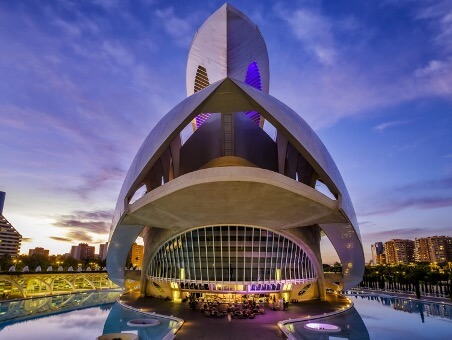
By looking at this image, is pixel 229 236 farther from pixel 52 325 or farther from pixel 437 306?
pixel 437 306

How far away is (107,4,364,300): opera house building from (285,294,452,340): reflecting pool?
5795 millimetres

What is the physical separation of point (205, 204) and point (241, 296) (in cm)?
1281

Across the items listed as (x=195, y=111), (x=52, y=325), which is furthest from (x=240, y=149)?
(x=52, y=325)

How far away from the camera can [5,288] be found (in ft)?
129

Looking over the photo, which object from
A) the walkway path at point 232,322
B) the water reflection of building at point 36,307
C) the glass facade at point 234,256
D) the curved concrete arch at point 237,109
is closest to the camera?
the walkway path at point 232,322

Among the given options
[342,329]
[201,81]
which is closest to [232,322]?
[342,329]

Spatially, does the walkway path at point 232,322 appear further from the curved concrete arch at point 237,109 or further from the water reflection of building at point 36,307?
the curved concrete arch at point 237,109

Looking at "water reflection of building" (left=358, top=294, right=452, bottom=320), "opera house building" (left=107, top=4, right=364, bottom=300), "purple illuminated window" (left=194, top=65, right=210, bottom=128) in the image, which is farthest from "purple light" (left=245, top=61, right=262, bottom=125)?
"water reflection of building" (left=358, top=294, right=452, bottom=320)

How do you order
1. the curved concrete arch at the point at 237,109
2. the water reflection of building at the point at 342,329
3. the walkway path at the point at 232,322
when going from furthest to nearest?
the curved concrete arch at the point at 237,109 < the water reflection of building at the point at 342,329 < the walkway path at the point at 232,322

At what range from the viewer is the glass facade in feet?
92.3

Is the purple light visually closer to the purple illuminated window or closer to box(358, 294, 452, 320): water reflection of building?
the purple illuminated window

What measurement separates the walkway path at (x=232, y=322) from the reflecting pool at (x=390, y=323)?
1407 millimetres

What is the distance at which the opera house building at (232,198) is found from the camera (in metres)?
18.7

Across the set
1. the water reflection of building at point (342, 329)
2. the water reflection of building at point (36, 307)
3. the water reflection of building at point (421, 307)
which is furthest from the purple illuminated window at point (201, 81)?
the water reflection of building at point (421, 307)
